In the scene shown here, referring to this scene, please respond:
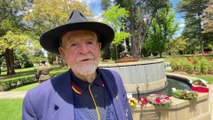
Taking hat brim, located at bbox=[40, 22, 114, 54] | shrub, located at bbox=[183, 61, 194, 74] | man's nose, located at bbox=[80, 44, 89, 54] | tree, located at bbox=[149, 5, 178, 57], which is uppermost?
tree, located at bbox=[149, 5, 178, 57]

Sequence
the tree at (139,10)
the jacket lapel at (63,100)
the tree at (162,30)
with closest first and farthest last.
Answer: the jacket lapel at (63,100) → the tree at (139,10) → the tree at (162,30)

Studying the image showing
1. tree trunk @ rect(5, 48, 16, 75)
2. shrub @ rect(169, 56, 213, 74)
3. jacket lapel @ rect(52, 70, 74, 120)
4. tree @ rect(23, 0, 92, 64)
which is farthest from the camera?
tree trunk @ rect(5, 48, 16, 75)

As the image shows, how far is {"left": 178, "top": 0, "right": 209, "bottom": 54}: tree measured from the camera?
43.1 m

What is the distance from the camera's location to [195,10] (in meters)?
43.8

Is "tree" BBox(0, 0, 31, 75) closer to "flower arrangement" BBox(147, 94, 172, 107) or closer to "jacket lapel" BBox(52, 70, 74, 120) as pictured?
"flower arrangement" BBox(147, 94, 172, 107)

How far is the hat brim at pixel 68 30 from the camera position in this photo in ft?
6.09

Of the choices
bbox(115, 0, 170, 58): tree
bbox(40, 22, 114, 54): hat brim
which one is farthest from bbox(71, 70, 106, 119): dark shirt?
bbox(115, 0, 170, 58): tree

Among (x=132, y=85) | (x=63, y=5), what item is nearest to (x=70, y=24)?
(x=132, y=85)

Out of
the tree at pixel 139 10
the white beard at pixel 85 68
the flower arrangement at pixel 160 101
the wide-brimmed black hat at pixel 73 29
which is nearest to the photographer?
the wide-brimmed black hat at pixel 73 29

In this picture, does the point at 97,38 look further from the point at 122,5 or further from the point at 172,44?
the point at 172,44

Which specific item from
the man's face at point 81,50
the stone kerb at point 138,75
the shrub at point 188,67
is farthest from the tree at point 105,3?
the man's face at point 81,50

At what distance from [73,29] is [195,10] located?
4708 cm

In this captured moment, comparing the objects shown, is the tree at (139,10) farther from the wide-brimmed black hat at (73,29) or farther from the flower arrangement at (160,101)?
the wide-brimmed black hat at (73,29)

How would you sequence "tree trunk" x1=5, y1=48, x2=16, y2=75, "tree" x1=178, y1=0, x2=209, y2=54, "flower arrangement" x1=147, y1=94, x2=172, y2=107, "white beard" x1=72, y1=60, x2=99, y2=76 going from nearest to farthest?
"white beard" x1=72, y1=60, x2=99, y2=76 < "flower arrangement" x1=147, y1=94, x2=172, y2=107 < "tree trunk" x1=5, y1=48, x2=16, y2=75 < "tree" x1=178, y1=0, x2=209, y2=54
